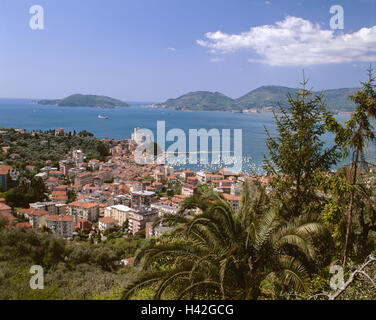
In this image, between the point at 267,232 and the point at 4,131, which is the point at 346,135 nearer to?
the point at 267,232

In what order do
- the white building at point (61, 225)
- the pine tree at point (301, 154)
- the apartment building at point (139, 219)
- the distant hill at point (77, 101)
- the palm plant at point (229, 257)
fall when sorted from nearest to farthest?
the palm plant at point (229, 257), the pine tree at point (301, 154), the white building at point (61, 225), the apartment building at point (139, 219), the distant hill at point (77, 101)

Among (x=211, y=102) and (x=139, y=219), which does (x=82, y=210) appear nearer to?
(x=139, y=219)

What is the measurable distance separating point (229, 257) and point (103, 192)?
22.8 m

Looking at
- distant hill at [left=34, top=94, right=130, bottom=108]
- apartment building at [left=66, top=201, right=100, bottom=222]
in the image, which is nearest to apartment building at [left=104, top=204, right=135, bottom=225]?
apartment building at [left=66, top=201, right=100, bottom=222]

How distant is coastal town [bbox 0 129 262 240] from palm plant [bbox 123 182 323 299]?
8.57 metres

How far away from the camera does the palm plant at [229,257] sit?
245 centimetres

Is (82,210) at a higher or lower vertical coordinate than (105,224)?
higher

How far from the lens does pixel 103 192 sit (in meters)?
24.1

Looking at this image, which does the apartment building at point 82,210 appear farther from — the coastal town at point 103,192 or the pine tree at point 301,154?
the pine tree at point 301,154

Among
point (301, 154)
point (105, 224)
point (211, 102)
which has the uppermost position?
point (211, 102)

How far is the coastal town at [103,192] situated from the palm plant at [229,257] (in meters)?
8.57

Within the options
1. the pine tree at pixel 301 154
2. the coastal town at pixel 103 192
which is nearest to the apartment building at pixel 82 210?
the coastal town at pixel 103 192

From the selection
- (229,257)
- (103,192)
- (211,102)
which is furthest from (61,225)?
(211,102)
